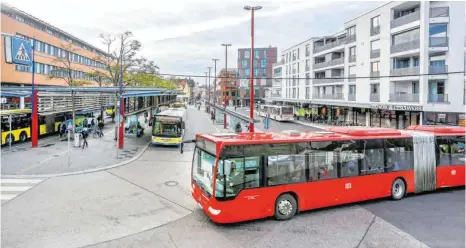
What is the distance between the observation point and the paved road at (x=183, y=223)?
8.38 m

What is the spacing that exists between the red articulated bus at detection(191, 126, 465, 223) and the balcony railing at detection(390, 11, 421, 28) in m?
19.9

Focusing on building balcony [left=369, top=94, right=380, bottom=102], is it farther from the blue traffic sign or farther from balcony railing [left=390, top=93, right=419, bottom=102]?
the blue traffic sign

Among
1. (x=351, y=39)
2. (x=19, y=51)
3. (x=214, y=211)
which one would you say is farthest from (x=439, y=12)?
(x=19, y=51)

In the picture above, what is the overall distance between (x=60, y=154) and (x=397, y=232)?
1911 cm

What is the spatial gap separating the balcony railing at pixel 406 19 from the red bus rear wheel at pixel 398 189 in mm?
22607

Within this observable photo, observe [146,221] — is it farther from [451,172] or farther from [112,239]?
[451,172]

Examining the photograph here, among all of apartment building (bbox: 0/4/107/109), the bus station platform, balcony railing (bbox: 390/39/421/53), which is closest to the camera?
the bus station platform

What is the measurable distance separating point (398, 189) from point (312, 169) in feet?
13.8

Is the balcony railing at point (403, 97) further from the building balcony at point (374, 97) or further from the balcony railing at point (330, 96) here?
the balcony railing at point (330, 96)

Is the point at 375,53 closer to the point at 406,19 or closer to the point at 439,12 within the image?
the point at 406,19

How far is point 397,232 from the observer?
8.96 m

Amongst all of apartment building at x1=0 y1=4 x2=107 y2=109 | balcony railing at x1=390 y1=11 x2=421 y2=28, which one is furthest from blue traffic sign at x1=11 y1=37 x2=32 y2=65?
balcony railing at x1=390 y1=11 x2=421 y2=28

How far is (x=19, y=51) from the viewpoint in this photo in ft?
60.5

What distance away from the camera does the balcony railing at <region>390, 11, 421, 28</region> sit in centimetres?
2946
